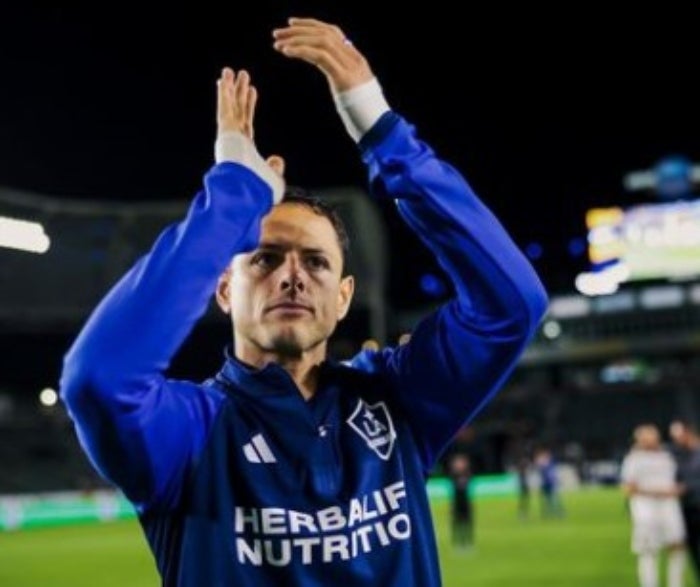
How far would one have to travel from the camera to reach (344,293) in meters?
2.34

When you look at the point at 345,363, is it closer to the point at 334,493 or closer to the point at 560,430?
the point at 334,493

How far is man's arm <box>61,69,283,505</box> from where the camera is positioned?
172cm

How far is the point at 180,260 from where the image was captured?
1797 mm

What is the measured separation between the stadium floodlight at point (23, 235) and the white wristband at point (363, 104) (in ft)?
101

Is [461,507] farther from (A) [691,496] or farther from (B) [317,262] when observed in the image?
(B) [317,262]

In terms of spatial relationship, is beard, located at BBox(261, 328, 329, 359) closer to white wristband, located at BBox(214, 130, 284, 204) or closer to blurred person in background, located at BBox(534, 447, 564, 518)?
white wristband, located at BBox(214, 130, 284, 204)

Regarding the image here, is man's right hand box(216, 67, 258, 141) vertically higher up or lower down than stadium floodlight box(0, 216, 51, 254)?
lower down

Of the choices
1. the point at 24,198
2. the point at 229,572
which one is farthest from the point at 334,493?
the point at 24,198

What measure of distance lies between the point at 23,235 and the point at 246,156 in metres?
31.9

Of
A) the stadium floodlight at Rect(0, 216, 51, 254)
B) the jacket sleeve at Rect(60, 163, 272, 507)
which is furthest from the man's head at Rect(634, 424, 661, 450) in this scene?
the stadium floodlight at Rect(0, 216, 51, 254)

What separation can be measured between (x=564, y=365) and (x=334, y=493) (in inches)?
2167

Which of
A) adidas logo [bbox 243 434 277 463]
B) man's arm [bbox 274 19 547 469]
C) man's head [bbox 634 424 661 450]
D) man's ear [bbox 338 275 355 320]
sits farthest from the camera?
man's head [bbox 634 424 661 450]

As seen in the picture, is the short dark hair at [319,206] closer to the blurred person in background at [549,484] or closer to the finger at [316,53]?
the finger at [316,53]

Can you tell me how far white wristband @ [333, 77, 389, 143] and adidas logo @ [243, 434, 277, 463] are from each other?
677 mm
